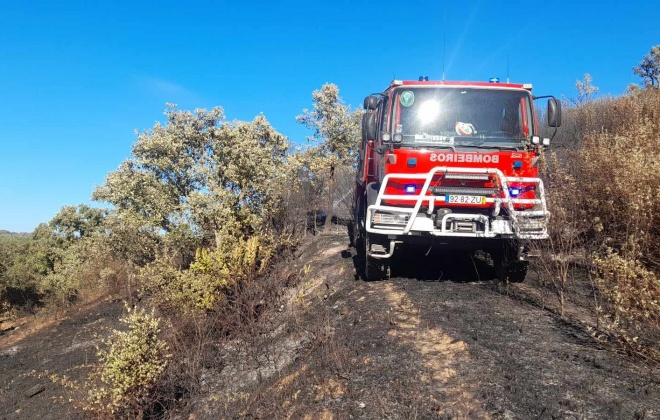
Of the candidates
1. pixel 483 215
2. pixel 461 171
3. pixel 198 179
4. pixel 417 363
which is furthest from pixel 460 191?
pixel 198 179

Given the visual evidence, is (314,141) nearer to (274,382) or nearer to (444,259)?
(444,259)

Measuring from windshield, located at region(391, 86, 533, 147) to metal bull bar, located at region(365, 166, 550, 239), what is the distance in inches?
Result: 25.8

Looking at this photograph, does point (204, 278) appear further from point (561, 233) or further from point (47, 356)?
point (561, 233)

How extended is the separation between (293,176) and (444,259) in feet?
25.4

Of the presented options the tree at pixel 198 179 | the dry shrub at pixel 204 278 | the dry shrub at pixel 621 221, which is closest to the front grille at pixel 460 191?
the dry shrub at pixel 621 221

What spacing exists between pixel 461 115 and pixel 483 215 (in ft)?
5.27

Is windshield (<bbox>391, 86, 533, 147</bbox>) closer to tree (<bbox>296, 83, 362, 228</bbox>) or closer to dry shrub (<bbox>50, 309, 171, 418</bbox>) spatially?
dry shrub (<bbox>50, 309, 171, 418</bbox>)

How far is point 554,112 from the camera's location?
22.2 ft

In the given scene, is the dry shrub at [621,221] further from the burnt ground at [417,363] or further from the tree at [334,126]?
the tree at [334,126]

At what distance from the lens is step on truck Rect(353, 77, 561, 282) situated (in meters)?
6.45

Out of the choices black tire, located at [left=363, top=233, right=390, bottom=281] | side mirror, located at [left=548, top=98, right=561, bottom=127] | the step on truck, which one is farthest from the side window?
side mirror, located at [left=548, top=98, right=561, bottom=127]

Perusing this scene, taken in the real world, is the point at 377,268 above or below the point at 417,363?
above

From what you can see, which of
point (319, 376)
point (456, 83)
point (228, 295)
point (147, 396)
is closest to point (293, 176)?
point (228, 295)

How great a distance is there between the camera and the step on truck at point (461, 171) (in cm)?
645
